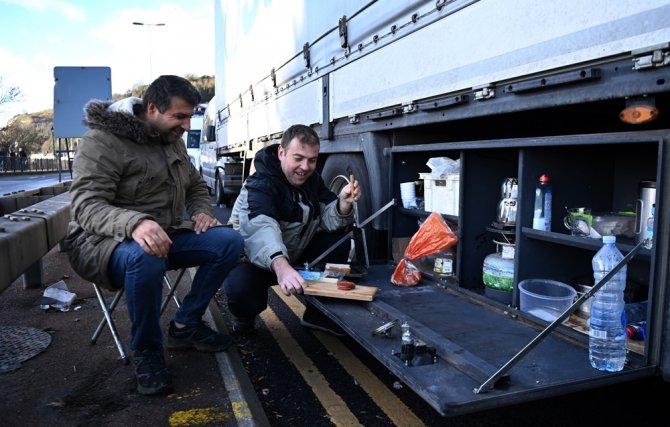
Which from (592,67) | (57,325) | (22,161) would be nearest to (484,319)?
(592,67)

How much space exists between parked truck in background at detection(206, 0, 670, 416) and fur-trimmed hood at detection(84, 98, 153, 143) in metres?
1.33

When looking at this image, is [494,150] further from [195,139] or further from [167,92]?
[195,139]

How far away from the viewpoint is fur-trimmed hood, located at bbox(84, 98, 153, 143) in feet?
9.29

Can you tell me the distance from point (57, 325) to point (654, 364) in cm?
357

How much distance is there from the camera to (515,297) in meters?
2.74

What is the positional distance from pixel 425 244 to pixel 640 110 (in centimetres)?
153

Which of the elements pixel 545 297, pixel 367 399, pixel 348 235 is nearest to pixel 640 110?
pixel 545 297

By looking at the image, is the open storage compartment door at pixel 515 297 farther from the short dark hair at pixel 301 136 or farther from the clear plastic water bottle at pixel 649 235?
the short dark hair at pixel 301 136

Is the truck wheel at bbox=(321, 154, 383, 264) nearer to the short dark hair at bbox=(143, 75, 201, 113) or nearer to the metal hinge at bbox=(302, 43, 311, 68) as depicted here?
the metal hinge at bbox=(302, 43, 311, 68)

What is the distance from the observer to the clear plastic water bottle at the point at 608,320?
2057 mm

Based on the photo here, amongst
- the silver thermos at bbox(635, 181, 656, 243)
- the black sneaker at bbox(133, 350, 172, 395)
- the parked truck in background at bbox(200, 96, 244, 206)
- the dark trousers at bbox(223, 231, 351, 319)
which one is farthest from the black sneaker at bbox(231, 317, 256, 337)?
the parked truck in background at bbox(200, 96, 244, 206)

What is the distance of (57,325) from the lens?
12.1 feet

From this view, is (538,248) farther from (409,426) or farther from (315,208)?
(315,208)

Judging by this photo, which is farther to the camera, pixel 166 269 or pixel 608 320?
pixel 166 269
